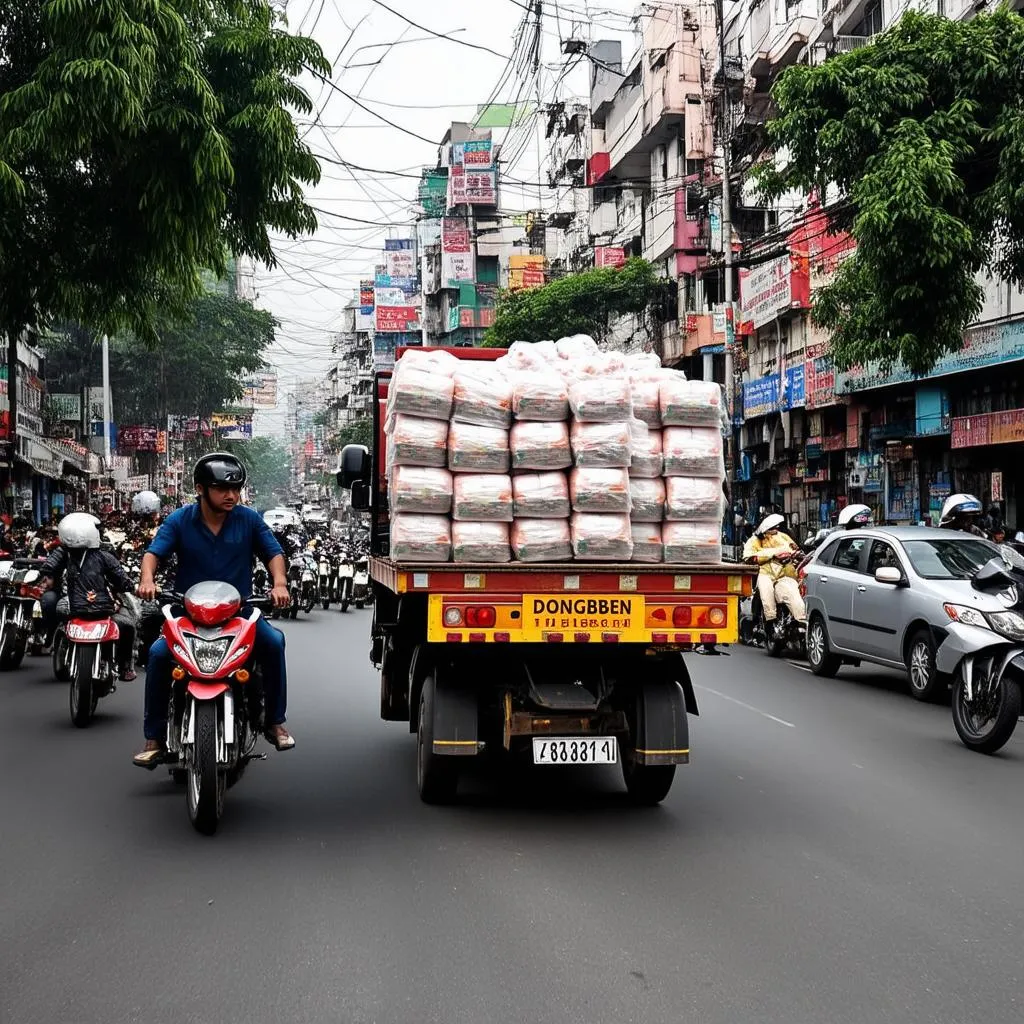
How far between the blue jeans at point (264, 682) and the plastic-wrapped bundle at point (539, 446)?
1546mm

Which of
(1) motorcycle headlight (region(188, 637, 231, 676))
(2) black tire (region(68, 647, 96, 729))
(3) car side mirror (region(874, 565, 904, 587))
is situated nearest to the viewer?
(1) motorcycle headlight (region(188, 637, 231, 676))

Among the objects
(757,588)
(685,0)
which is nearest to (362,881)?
(757,588)

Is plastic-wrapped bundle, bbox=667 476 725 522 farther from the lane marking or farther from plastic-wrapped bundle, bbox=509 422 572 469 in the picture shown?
the lane marking

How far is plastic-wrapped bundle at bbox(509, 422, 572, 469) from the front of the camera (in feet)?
22.7

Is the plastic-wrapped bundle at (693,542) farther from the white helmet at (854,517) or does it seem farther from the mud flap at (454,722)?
the white helmet at (854,517)

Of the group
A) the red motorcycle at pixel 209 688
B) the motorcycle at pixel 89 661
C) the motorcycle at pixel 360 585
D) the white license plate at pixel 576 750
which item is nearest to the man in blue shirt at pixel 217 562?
the red motorcycle at pixel 209 688

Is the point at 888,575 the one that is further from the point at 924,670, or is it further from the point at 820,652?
the point at 820,652

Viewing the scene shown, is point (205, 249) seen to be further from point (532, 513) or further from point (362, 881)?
point (362, 881)

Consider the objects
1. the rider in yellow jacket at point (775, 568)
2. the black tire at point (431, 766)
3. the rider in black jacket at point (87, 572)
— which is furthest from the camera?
the rider in yellow jacket at point (775, 568)

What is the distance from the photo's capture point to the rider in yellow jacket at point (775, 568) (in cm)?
1656

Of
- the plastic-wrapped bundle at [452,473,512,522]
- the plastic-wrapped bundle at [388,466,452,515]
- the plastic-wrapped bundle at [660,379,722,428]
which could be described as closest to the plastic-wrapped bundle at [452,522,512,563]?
the plastic-wrapped bundle at [452,473,512,522]

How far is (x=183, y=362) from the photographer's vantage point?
196ft

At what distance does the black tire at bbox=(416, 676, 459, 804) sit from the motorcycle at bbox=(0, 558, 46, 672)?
808cm

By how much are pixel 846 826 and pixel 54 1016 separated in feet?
13.9
